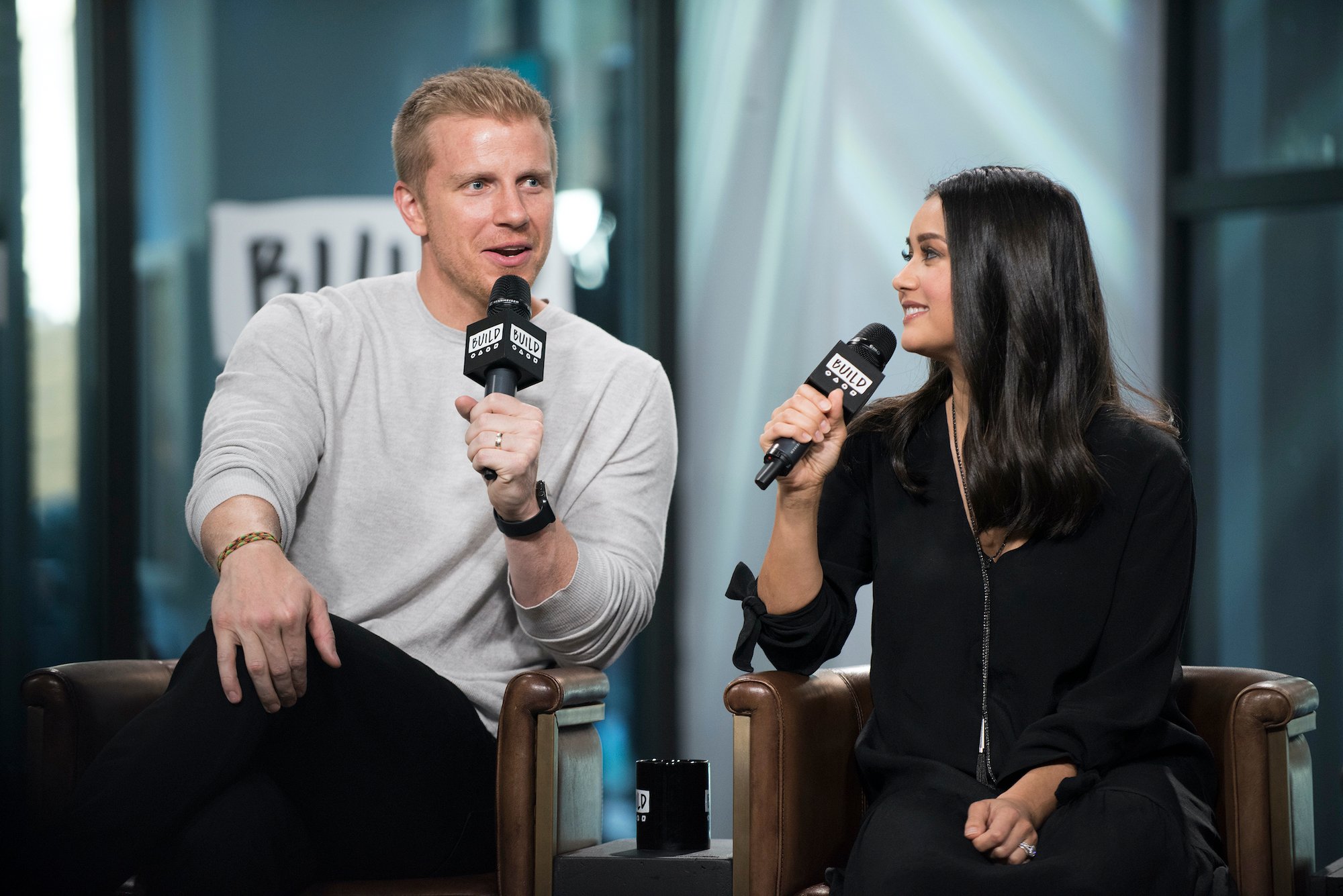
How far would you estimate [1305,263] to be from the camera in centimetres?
356

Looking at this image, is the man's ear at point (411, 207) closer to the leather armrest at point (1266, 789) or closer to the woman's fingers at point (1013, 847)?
the woman's fingers at point (1013, 847)

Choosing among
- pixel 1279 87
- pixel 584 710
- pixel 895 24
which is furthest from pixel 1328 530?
pixel 584 710

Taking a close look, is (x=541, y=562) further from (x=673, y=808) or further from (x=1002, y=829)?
(x=1002, y=829)

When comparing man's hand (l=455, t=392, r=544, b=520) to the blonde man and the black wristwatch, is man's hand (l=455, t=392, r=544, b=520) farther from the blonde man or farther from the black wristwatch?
the black wristwatch

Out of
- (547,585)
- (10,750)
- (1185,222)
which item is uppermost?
(1185,222)

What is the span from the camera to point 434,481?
6.67 ft

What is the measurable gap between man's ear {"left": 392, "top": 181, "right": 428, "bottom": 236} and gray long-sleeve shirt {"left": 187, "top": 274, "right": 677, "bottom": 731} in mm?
167

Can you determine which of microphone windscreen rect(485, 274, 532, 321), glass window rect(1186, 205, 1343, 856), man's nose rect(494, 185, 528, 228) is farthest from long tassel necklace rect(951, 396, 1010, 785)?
glass window rect(1186, 205, 1343, 856)

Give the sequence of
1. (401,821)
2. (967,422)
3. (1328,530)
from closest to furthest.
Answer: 1. (401,821)
2. (967,422)
3. (1328,530)

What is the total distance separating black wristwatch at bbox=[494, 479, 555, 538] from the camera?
176 cm

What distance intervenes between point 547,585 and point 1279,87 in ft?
9.29

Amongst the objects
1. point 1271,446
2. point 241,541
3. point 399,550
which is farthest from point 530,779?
point 1271,446

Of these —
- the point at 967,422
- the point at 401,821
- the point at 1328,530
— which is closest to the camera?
the point at 401,821

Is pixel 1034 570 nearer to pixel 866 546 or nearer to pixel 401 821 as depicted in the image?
pixel 866 546
